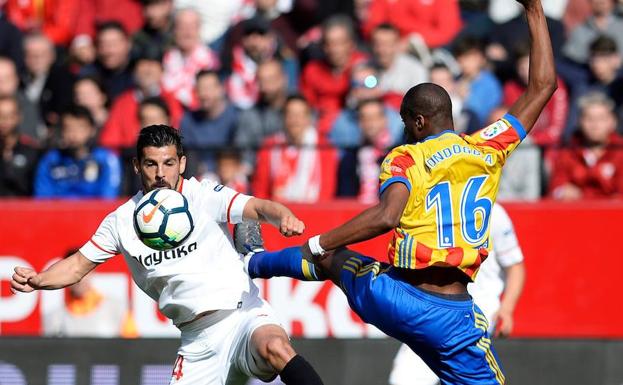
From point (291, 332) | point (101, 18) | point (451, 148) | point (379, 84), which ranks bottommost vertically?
point (291, 332)

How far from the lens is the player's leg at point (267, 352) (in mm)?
7082

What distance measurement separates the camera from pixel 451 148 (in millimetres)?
6859

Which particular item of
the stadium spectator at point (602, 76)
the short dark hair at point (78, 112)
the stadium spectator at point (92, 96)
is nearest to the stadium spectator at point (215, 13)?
the stadium spectator at point (92, 96)

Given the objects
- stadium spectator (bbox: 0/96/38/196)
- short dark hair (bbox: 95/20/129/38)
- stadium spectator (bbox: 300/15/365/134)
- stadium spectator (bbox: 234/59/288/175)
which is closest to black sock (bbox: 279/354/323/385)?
stadium spectator (bbox: 234/59/288/175)

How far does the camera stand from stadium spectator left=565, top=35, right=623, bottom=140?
12.7 meters

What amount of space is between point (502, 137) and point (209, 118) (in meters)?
5.98

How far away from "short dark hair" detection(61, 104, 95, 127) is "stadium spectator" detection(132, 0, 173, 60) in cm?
187

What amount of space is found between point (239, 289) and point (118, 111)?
5802 millimetres

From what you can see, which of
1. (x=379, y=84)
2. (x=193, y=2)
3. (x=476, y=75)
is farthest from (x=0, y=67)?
(x=476, y=75)

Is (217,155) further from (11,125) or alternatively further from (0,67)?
(0,67)

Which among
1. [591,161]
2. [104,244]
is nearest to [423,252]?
[104,244]

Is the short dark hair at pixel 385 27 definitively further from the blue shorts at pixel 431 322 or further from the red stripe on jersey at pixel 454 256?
the red stripe on jersey at pixel 454 256

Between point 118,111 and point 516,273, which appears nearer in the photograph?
point 516,273

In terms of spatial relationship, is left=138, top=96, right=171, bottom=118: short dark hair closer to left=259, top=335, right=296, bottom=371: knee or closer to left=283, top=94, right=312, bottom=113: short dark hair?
left=283, top=94, right=312, bottom=113: short dark hair
